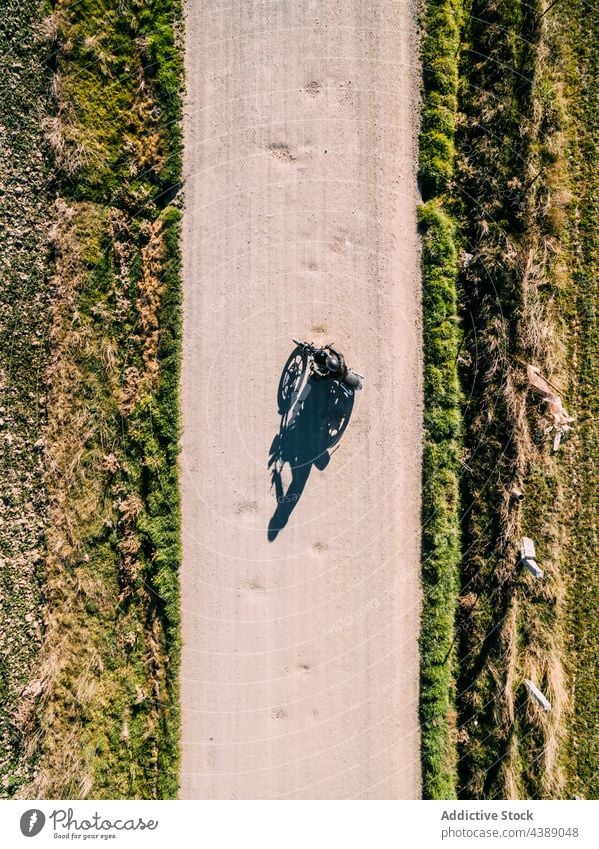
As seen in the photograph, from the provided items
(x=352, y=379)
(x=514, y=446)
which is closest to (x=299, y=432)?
(x=352, y=379)

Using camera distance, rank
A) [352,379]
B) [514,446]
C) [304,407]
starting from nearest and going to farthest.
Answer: [352,379], [514,446], [304,407]

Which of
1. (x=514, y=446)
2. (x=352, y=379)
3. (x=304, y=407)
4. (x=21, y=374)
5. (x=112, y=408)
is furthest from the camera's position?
(x=21, y=374)

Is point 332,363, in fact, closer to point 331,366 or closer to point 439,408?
point 331,366

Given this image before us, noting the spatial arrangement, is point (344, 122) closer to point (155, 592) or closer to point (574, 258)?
point (574, 258)

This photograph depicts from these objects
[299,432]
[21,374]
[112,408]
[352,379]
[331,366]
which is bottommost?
[299,432]

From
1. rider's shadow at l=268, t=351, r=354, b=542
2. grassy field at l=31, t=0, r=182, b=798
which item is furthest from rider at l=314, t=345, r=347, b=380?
grassy field at l=31, t=0, r=182, b=798

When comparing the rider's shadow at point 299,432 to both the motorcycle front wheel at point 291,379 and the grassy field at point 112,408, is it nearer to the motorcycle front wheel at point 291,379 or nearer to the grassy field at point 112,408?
the motorcycle front wheel at point 291,379

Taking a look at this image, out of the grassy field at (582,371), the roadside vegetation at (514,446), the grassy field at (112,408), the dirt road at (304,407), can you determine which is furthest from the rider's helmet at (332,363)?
the grassy field at (582,371)
